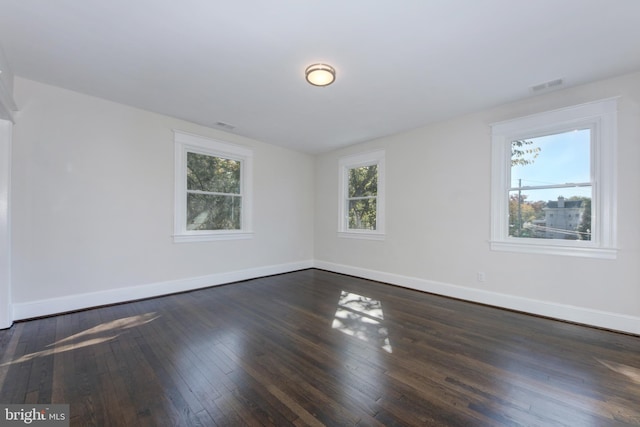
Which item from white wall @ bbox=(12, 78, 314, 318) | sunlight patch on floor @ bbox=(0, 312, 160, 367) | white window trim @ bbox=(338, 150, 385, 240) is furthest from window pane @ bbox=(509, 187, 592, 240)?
sunlight patch on floor @ bbox=(0, 312, 160, 367)

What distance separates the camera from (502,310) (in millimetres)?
3381

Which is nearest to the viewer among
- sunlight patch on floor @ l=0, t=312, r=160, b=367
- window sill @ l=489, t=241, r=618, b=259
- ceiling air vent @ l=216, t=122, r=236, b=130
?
sunlight patch on floor @ l=0, t=312, r=160, b=367

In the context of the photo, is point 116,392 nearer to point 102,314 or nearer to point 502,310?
point 102,314

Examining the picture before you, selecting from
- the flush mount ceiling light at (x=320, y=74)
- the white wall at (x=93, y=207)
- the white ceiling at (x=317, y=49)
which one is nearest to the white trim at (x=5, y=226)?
the white wall at (x=93, y=207)

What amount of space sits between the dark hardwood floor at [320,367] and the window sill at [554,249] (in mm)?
783

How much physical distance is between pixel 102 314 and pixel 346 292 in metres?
3.15

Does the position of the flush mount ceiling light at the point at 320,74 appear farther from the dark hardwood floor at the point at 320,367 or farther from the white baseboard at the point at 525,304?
the white baseboard at the point at 525,304

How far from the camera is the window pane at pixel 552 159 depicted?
119 inches

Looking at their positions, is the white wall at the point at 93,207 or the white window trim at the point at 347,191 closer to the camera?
the white wall at the point at 93,207

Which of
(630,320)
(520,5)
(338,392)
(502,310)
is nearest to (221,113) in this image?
(520,5)

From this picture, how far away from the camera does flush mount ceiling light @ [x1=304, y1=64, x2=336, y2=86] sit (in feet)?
8.55

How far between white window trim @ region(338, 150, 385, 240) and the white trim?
4.65 metres

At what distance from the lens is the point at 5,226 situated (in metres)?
2.73

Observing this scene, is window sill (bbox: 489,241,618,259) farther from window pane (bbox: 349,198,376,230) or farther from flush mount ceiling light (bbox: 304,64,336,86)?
flush mount ceiling light (bbox: 304,64,336,86)
